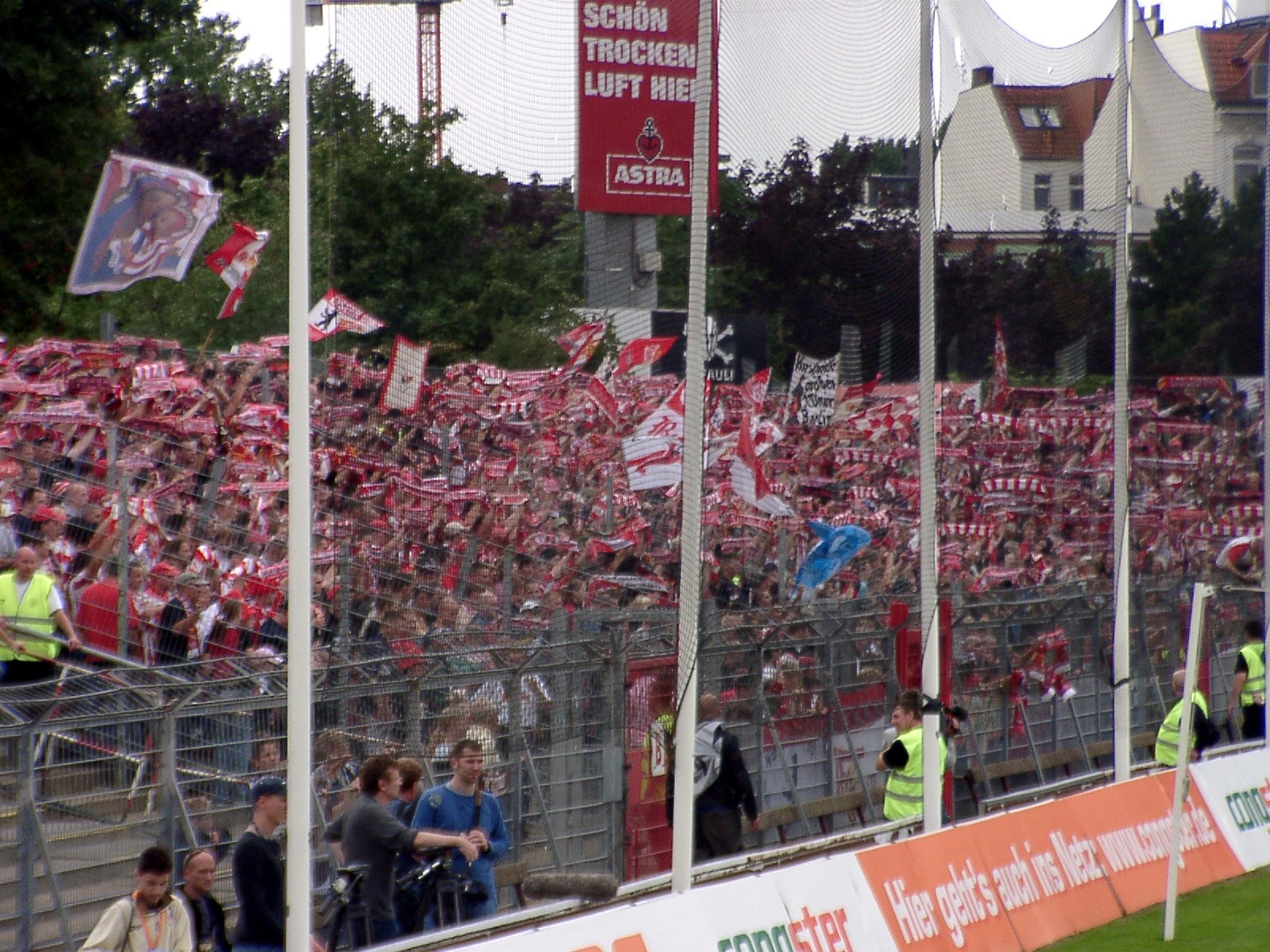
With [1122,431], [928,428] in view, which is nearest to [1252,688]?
[1122,431]

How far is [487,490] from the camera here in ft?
53.7

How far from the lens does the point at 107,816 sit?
9.12m

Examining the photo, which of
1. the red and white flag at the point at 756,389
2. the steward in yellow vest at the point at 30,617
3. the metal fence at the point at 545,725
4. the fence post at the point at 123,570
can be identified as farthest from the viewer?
the fence post at the point at 123,570

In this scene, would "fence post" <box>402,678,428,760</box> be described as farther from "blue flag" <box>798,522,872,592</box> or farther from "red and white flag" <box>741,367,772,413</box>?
"blue flag" <box>798,522,872,592</box>

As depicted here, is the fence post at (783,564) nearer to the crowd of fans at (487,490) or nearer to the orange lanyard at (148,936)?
the crowd of fans at (487,490)

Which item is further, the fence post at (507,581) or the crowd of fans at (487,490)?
the fence post at (507,581)

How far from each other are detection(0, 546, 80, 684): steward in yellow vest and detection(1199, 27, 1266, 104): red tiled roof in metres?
11.6

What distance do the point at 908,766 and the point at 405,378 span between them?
171 inches

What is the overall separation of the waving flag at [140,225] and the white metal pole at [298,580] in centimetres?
629

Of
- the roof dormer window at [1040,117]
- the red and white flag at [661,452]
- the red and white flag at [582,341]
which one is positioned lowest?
the red and white flag at [661,452]

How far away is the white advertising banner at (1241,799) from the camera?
47.3ft

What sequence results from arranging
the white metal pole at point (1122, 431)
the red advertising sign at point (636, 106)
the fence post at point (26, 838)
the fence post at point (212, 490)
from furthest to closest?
the fence post at point (212, 490), the white metal pole at point (1122, 431), the red advertising sign at point (636, 106), the fence post at point (26, 838)

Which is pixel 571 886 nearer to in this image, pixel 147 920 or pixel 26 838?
pixel 147 920

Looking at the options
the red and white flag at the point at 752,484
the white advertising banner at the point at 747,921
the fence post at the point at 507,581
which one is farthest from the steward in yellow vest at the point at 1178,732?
the white advertising banner at the point at 747,921
